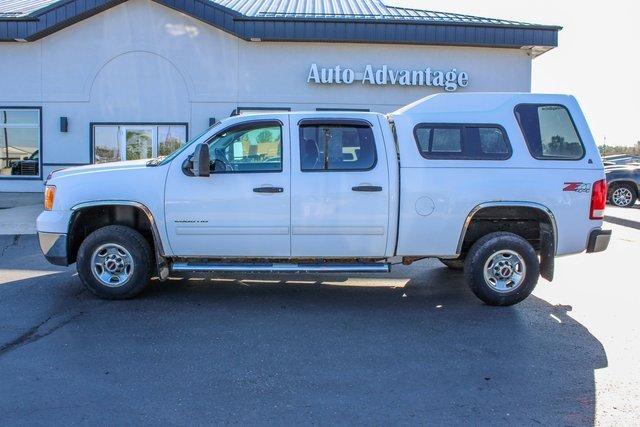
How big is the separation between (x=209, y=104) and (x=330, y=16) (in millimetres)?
4273

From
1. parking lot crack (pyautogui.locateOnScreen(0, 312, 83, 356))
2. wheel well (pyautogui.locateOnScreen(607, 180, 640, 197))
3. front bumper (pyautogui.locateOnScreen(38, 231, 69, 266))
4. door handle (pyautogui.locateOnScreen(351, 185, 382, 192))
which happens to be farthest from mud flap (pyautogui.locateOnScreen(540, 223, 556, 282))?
wheel well (pyautogui.locateOnScreen(607, 180, 640, 197))

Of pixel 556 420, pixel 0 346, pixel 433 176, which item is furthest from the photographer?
pixel 433 176

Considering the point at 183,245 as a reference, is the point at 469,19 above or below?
above

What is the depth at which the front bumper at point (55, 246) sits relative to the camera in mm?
6633

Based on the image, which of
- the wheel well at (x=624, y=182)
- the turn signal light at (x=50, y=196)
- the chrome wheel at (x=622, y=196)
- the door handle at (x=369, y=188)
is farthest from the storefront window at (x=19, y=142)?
the chrome wheel at (x=622, y=196)

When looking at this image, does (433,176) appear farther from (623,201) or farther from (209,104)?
(623,201)

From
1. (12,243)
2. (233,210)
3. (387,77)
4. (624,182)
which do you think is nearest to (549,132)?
(233,210)

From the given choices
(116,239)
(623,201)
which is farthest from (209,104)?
(623,201)

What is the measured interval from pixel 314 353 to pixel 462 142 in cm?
295

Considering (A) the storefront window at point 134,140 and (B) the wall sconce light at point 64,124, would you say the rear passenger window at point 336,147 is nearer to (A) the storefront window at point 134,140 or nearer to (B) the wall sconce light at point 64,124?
(A) the storefront window at point 134,140

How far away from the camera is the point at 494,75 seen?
17.6 m

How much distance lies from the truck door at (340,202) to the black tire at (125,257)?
168 centimetres

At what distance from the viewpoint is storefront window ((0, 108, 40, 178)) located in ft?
59.2

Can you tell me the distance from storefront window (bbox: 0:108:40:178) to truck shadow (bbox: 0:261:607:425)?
12.1 metres
